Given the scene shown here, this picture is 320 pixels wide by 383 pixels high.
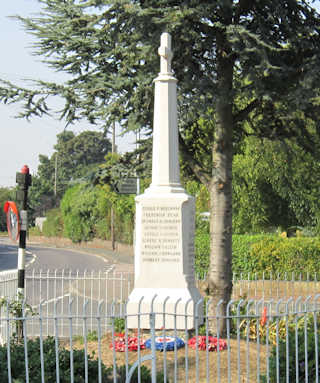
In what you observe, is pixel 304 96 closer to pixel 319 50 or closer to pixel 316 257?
pixel 319 50

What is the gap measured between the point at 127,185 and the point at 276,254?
11371 millimetres

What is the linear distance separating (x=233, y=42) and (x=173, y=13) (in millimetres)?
949

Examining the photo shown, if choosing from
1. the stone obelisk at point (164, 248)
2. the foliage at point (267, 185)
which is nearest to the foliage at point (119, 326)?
the stone obelisk at point (164, 248)

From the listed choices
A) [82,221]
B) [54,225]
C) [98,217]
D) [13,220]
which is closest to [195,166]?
[13,220]

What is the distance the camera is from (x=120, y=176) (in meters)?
11.5

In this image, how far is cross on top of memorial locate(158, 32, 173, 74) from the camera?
9.46m

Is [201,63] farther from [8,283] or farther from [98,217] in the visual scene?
[98,217]

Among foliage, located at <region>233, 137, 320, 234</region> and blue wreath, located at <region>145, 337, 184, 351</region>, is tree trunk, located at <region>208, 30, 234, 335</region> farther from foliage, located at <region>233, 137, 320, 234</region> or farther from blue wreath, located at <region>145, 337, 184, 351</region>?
foliage, located at <region>233, 137, 320, 234</region>

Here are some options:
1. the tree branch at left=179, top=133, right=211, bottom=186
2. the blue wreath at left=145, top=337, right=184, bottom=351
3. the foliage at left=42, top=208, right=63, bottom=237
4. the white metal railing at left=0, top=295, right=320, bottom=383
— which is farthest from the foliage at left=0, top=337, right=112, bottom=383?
the foliage at left=42, top=208, right=63, bottom=237

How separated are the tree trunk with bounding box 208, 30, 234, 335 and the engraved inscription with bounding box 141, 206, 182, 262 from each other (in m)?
1.41

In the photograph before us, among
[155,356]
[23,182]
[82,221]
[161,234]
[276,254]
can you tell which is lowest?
[276,254]

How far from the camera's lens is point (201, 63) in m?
10.6

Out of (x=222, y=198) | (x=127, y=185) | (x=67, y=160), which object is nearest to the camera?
(x=222, y=198)

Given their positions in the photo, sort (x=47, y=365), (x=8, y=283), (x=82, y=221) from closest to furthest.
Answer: (x=47, y=365) < (x=8, y=283) < (x=82, y=221)
